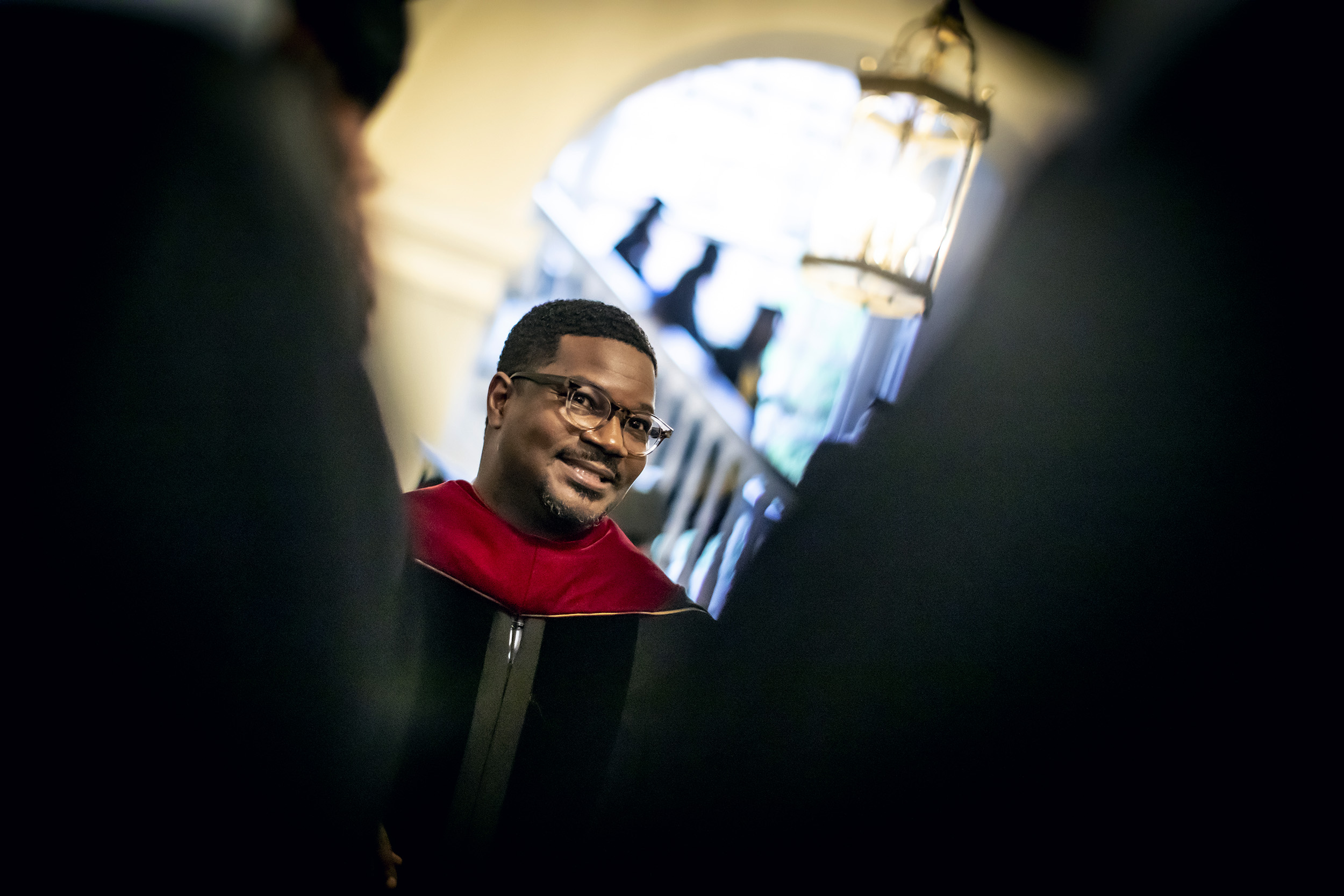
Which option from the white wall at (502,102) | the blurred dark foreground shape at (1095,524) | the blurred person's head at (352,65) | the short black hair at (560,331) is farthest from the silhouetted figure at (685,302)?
the blurred dark foreground shape at (1095,524)

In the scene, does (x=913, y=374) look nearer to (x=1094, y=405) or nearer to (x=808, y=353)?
(x=1094, y=405)

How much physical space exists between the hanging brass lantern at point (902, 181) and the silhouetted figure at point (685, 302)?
83cm

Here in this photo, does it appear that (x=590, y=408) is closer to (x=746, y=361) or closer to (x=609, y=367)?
(x=609, y=367)

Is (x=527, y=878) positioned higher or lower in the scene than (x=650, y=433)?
lower

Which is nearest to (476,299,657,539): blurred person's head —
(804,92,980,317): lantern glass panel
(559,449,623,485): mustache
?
(559,449,623,485): mustache

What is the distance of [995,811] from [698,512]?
1225mm

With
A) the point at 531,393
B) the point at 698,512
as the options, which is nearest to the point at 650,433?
the point at 531,393

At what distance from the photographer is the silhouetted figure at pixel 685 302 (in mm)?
1827

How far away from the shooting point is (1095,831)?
33 centimetres

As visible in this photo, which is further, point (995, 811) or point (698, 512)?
point (698, 512)

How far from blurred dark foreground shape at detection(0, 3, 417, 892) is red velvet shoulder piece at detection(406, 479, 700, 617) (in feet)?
1.00

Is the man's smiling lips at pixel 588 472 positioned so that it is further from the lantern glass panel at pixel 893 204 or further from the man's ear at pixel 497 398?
the lantern glass panel at pixel 893 204

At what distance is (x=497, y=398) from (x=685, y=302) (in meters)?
1.24

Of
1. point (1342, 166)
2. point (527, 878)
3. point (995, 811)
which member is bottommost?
point (527, 878)
